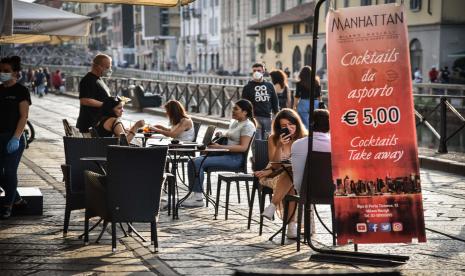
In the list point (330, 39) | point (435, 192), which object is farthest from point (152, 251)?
point (435, 192)

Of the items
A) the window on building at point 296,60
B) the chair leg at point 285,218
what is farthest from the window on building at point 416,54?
the chair leg at point 285,218

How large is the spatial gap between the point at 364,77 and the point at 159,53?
109 metres

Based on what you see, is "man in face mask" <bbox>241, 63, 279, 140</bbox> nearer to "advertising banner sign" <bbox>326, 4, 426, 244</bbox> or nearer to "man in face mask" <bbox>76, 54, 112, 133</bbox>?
"man in face mask" <bbox>76, 54, 112, 133</bbox>

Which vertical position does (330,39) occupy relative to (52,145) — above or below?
above

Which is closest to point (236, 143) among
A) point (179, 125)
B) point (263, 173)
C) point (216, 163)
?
point (216, 163)

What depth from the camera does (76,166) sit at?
8.64 meters

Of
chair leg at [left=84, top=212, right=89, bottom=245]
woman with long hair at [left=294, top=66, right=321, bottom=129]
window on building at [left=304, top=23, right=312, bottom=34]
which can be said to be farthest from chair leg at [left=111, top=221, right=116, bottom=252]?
window on building at [left=304, top=23, right=312, bottom=34]

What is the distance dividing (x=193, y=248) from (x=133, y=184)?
0.77 metres

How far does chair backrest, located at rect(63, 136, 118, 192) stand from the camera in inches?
340

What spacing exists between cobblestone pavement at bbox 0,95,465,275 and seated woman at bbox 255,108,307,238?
311 millimetres

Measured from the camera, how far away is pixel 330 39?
6719 mm

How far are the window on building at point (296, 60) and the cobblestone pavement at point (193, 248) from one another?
2068 inches

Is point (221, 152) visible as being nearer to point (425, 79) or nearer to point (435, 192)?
point (435, 192)

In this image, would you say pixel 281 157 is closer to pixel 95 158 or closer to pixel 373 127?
pixel 95 158
